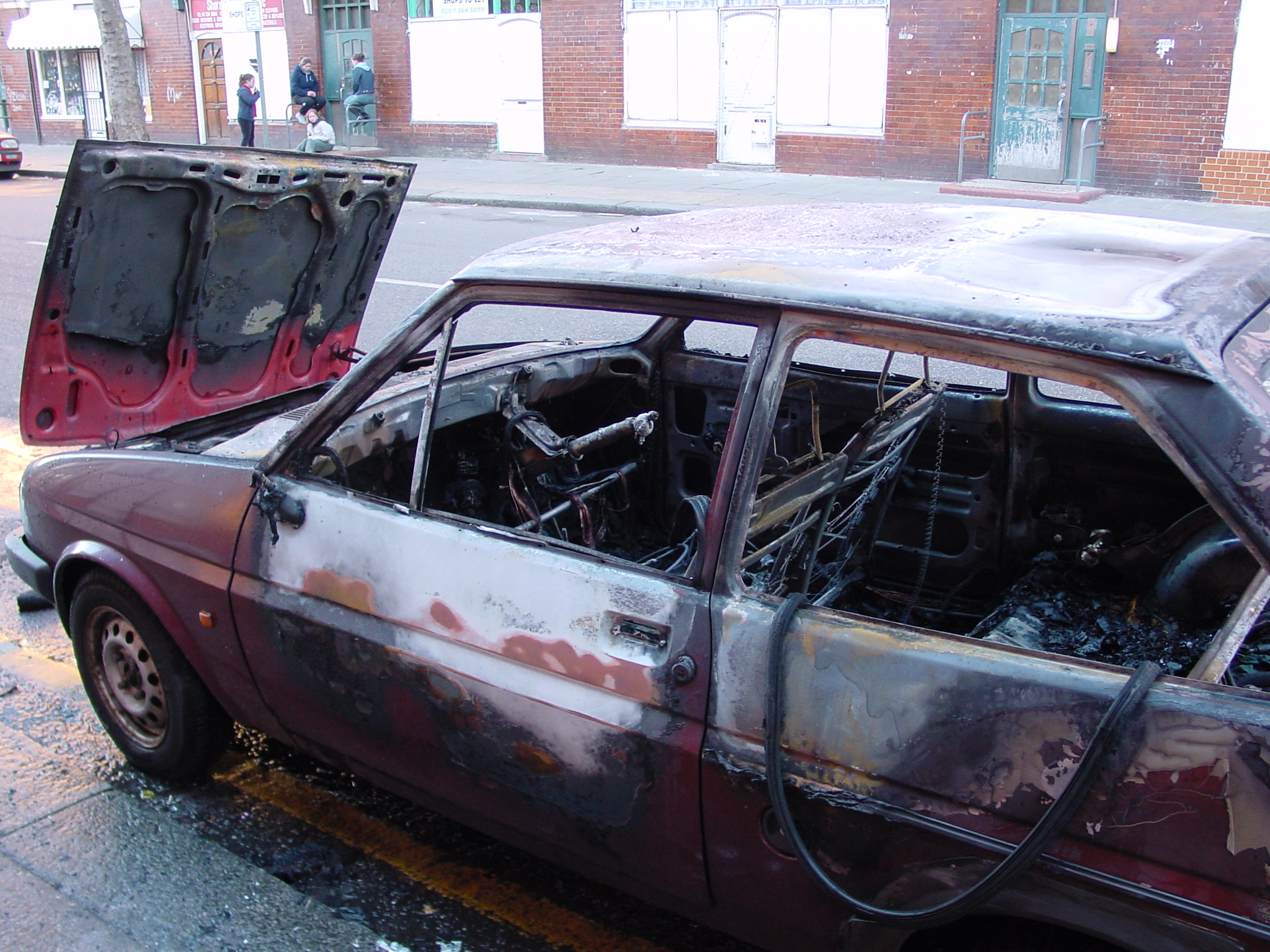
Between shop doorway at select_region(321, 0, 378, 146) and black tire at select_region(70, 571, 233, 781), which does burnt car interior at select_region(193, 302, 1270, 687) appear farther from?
shop doorway at select_region(321, 0, 378, 146)

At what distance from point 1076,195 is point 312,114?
14754mm

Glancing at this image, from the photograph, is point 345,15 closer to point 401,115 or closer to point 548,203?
point 401,115

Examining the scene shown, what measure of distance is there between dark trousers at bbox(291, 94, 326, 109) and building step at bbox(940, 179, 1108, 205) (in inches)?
505

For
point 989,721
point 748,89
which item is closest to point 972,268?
point 989,721

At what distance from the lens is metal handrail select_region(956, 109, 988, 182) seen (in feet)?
54.5

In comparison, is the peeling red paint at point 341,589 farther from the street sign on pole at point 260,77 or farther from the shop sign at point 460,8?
the shop sign at point 460,8

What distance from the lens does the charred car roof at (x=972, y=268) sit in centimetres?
199

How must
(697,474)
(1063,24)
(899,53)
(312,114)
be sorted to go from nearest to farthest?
(697,474) → (1063,24) → (899,53) → (312,114)

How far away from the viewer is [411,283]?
34.5 ft

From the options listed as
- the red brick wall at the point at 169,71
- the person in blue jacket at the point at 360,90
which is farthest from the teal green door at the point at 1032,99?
the red brick wall at the point at 169,71

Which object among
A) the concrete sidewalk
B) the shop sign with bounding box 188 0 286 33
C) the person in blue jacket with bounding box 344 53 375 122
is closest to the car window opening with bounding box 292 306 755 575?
the concrete sidewalk

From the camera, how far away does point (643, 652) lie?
7.50 feet

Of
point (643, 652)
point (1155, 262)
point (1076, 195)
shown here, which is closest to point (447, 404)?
point (643, 652)

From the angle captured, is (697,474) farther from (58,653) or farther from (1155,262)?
(58,653)
